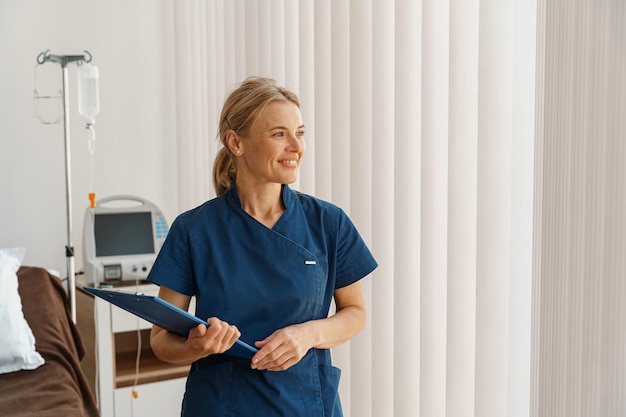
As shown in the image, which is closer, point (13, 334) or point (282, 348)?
point (282, 348)

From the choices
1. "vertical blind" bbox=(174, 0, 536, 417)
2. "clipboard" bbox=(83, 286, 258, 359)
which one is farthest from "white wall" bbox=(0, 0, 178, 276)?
"clipboard" bbox=(83, 286, 258, 359)

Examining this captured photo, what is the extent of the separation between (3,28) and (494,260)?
2.52m

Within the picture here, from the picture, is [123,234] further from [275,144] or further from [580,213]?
[580,213]

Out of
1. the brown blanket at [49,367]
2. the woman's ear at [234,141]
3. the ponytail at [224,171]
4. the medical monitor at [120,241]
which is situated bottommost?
the brown blanket at [49,367]

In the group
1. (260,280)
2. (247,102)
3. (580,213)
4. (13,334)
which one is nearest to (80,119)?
(13,334)

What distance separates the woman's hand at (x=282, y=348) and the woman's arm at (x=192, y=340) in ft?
0.19

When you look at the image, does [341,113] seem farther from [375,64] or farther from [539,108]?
[539,108]

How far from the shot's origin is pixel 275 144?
136cm

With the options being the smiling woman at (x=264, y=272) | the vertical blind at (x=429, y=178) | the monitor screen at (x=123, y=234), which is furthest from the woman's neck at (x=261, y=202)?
the monitor screen at (x=123, y=234)

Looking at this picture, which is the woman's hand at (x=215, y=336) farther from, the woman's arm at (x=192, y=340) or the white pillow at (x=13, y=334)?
the white pillow at (x=13, y=334)

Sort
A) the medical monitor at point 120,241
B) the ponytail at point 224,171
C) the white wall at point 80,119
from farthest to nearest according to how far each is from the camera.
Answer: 1. the white wall at point 80,119
2. the medical monitor at point 120,241
3. the ponytail at point 224,171

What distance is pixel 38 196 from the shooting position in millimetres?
3275

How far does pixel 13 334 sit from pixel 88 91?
3.75ft

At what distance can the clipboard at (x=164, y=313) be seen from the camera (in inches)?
46.1
